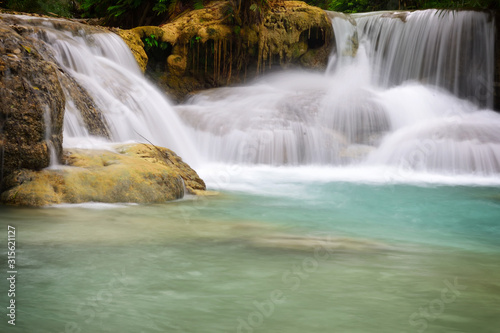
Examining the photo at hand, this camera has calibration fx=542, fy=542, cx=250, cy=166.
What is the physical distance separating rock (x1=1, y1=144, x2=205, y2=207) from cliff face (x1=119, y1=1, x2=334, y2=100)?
6573 millimetres

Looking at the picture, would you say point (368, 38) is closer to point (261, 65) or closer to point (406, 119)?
point (261, 65)

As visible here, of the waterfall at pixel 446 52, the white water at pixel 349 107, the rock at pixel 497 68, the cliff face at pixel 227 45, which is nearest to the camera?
the white water at pixel 349 107

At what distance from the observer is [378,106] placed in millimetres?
12469

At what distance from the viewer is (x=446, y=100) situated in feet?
46.0

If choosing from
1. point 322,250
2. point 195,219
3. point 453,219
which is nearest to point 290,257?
point 322,250

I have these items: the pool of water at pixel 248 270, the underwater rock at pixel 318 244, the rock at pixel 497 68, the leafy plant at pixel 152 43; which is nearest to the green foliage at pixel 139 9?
the leafy plant at pixel 152 43

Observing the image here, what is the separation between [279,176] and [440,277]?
6.14 meters

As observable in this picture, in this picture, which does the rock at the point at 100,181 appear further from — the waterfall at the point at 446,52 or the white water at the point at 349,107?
the waterfall at the point at 446,52

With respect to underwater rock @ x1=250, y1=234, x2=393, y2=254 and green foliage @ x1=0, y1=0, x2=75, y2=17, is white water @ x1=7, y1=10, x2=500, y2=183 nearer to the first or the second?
underwater rock @ x1=250, y1=234, x2=393, y2=254

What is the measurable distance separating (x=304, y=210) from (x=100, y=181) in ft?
7.33

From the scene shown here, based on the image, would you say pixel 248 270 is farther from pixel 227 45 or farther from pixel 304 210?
pixel 227 45

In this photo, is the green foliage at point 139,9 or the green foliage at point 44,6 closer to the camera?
the green foliage at point 139,9

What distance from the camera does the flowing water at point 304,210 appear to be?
8.93ft

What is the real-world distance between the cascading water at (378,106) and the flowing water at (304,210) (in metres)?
0.04
